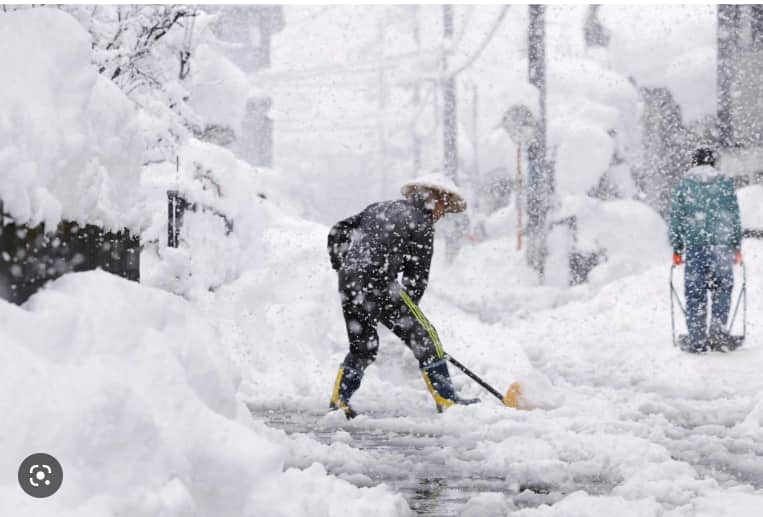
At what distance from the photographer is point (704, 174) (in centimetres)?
944

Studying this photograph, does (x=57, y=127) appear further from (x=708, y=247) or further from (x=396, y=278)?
(x=708, y=247)

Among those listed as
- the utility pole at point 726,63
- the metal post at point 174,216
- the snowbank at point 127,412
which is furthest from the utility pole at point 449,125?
the snowbank at point 127,412

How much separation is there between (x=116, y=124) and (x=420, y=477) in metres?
2.17

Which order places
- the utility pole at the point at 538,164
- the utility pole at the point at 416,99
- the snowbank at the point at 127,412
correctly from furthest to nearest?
the utility pole at the point at 416,99 < the utility pole at the point at 538,164 < the snowbank at the point at 127,412

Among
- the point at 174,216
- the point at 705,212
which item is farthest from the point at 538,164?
the point at 174,216

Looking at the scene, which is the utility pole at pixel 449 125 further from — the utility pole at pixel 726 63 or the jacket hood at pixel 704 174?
the jacket hood at pixel 704 174

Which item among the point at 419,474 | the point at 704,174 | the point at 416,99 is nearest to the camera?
the point at 419,474

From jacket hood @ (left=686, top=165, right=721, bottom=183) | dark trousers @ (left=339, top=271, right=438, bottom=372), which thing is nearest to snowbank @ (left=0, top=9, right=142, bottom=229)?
dark trousers @ (left=339, top=271, right=438, bottom=372)

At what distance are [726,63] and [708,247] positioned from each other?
9.59 metres

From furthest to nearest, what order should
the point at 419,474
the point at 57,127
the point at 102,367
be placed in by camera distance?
the point at 419,474, the point at 57,127, the point at 102,367

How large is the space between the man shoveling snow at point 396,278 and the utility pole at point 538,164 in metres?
14.4

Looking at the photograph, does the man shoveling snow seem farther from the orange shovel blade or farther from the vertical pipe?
the vertical pipe

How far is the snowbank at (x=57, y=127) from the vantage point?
3.04 m

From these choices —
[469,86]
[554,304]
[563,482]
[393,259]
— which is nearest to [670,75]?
[554,304]
